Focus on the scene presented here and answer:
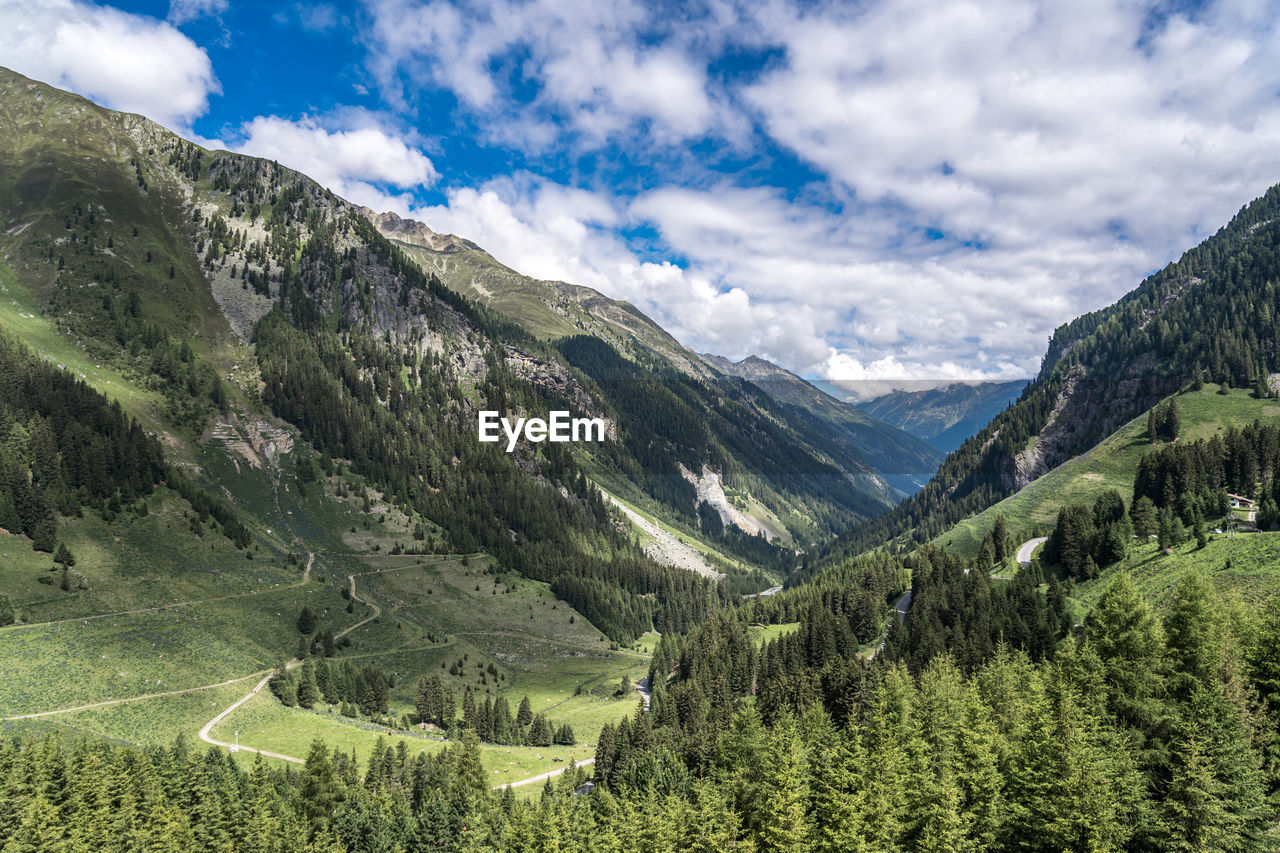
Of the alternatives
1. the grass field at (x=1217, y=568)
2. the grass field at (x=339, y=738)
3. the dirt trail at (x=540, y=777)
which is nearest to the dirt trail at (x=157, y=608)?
the grass field at (x=339, y=738)

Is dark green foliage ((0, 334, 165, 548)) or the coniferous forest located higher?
dark green foliage ((0, 334, 165, 548))

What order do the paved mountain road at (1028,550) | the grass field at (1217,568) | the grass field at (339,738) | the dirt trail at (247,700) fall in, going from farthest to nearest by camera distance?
the paved mountain road at (1028,550) → the grass field at (339,738) → the dirt trail at (247,700) → the grass field at (1217,568)

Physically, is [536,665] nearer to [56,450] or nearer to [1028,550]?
[56,450]

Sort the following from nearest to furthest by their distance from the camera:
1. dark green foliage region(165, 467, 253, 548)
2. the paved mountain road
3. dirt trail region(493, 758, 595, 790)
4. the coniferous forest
→ the coniferous forest → dirt trail region(493, 758, 595, 790) → the paved mountain road → dark green foliage region(165, 467, 253, 548)

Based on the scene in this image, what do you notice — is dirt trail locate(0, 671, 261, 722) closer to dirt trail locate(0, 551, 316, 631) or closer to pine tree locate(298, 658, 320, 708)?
pine tree locate(298, 658, 320, 708)

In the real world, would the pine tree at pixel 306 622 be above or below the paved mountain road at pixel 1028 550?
below

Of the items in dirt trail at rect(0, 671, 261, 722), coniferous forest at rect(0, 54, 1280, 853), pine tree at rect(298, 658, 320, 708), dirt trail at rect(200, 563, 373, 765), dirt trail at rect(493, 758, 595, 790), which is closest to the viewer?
coniferous forest at rect(0, 54, 1280, 853)

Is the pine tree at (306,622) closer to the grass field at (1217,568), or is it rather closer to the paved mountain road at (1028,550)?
the grass field at (1217,568)

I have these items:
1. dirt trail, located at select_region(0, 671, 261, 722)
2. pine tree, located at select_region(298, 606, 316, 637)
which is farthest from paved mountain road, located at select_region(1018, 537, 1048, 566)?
dirt trail, located at select_region(0, 671, 261, 722)

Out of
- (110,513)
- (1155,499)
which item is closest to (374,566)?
(110,513)
